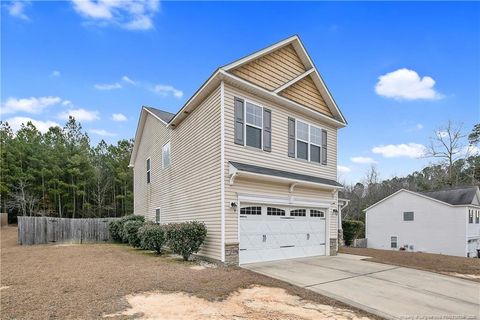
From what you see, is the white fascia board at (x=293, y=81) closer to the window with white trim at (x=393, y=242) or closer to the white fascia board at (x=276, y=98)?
the white fascia board at (x=276, y=98)

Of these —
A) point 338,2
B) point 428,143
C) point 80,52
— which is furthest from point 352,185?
point 80,52

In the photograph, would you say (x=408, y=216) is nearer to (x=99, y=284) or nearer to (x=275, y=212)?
(x=275, y=212)

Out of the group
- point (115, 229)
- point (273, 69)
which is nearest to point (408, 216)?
point (273, 69)

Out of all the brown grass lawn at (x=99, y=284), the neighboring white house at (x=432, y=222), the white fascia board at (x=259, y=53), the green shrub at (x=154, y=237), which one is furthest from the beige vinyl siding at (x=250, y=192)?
the neighboring white house at (x=432, y=222)

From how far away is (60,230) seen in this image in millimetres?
17375

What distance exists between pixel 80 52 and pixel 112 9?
4.99m

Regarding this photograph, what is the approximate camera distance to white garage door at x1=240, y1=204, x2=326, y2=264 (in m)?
10.1

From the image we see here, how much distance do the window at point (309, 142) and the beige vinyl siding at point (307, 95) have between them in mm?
961

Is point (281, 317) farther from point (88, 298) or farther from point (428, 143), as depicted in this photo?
point (428, 143)

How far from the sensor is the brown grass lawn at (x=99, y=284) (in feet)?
16.5

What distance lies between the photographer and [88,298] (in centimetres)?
554

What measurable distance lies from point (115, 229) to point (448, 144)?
38015 mm

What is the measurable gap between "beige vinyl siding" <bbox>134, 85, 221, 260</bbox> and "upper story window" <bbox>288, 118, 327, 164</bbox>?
3.34 metres

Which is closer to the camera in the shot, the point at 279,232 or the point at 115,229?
the point at 279,232
